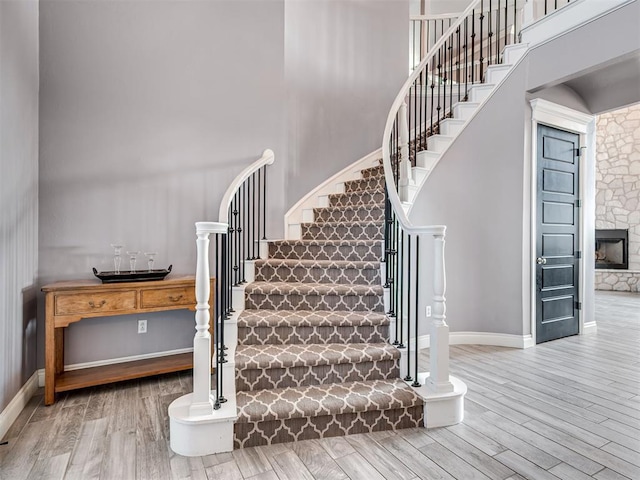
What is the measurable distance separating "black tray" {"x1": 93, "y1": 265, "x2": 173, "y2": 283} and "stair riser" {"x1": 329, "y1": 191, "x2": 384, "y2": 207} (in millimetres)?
2205

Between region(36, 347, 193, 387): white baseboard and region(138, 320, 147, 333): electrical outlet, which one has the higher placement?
region(138, 320, 147, 333): electrical outlet

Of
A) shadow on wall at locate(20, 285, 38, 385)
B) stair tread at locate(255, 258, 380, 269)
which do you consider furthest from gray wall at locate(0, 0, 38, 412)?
stair tread at locate(255, 258, 380, 269)

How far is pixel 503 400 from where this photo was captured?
2.52 metres

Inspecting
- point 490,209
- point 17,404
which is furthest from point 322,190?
point 17,404

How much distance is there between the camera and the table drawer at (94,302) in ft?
8.33

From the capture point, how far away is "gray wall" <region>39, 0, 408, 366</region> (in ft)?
9.44

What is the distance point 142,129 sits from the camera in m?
3.15

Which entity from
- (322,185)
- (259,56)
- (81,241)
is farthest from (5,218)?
(322,185)

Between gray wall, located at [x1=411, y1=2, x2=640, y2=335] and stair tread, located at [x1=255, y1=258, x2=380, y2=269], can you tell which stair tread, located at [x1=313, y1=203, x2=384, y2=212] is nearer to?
gray wall, located at [x1=411, y1=2, x2=640, y2=335]

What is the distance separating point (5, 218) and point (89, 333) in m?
1.16

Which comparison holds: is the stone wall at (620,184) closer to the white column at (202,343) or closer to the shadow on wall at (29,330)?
the white column at (202,343)

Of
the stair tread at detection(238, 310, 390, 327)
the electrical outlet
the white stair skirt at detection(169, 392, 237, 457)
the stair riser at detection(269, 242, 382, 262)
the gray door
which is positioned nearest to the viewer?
the white stair skirt at detection(169, 392, 237, 457)

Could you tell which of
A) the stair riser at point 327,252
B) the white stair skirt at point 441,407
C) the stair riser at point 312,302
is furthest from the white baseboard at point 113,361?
the white stair skirt at point 441,407

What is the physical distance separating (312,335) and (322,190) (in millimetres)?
2396
